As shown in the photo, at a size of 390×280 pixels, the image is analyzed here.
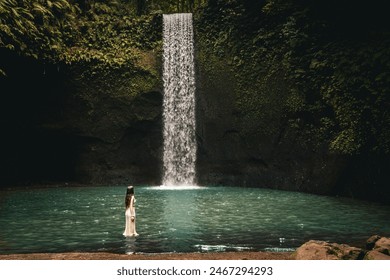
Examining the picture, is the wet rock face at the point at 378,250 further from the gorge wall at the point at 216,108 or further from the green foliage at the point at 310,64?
the gorge wall at the point at 216,108

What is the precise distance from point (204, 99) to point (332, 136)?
805 cm

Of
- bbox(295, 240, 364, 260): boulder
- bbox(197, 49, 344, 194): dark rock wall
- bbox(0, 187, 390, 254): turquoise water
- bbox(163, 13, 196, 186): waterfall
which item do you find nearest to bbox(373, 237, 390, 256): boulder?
bbox(295, 240, 364, 260): boulder

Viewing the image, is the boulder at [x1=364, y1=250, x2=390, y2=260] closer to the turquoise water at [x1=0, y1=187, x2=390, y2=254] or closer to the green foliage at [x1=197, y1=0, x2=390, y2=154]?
the turquoise water at [x1=0, y1=187, x2=390, y2=254]

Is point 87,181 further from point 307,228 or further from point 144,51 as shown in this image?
point 307,228

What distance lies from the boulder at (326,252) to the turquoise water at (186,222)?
7.40ft

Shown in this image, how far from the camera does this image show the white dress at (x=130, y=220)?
35.8 ft

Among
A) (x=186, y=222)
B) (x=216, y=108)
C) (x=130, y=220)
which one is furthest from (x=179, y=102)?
(x=130, y=220)

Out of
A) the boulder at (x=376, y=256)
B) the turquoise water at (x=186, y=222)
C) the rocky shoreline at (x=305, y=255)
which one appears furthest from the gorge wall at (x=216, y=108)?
the boulder at (x=376, y=256)

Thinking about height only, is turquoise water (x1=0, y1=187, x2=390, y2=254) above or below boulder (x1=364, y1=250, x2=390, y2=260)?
below

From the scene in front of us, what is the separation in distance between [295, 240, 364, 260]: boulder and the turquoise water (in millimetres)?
2254

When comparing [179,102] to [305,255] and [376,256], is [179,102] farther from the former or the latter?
[376,256]

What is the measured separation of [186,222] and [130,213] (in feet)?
8.50

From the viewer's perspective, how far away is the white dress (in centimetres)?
1091

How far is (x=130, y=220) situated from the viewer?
11.1 meters
